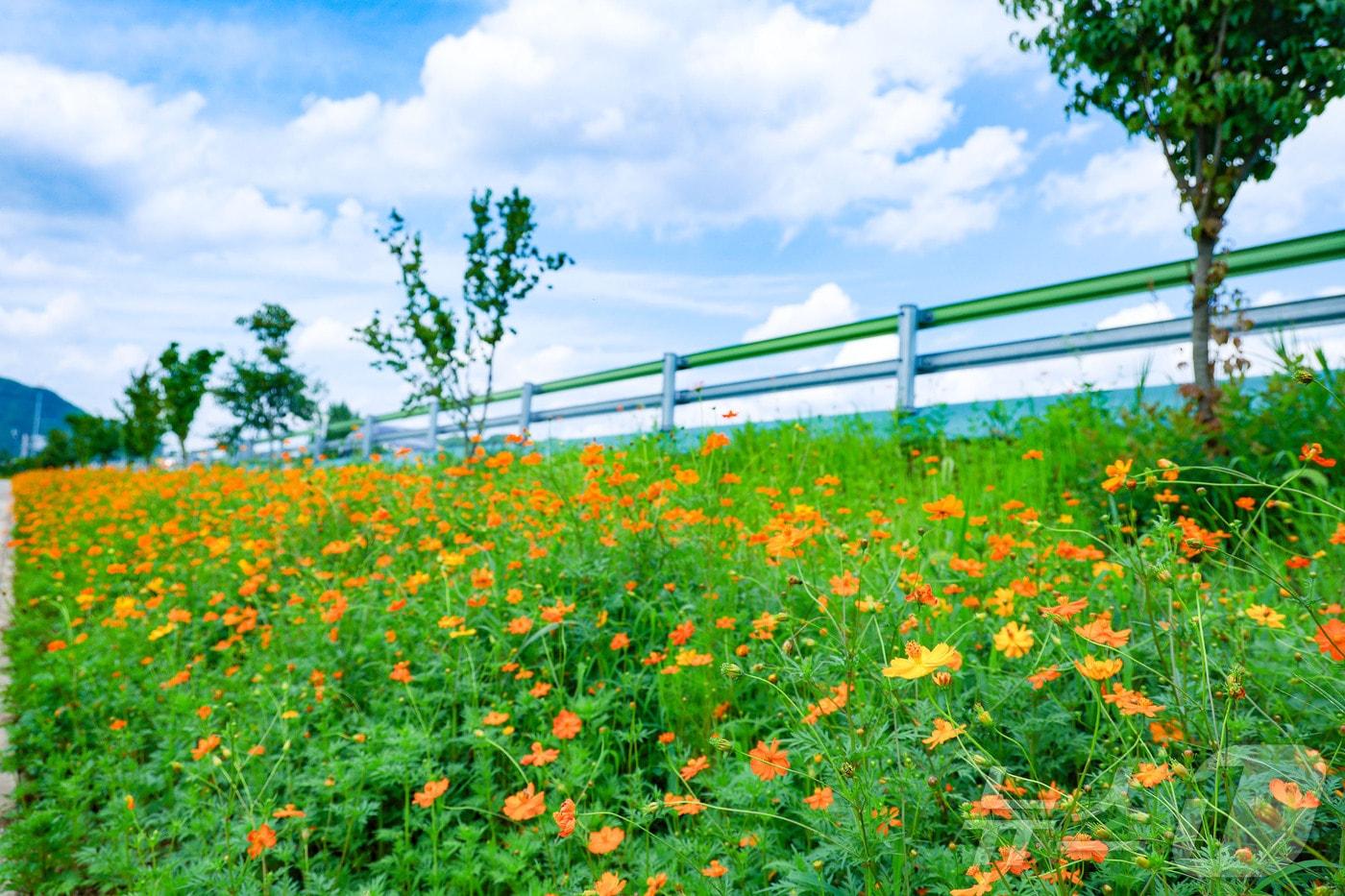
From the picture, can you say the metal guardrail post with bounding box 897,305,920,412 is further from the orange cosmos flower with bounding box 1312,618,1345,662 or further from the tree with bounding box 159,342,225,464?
the tree with bounding box 159,342,225,464

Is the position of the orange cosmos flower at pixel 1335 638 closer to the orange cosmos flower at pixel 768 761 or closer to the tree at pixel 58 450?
the orange cosmos flower at pixel 768 761

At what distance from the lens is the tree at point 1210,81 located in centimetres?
497

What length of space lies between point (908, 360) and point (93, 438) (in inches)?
1567

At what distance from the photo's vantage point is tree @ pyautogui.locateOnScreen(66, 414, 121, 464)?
35906 millimetres

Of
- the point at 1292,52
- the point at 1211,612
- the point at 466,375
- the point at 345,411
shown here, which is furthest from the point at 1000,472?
the point at 345,411

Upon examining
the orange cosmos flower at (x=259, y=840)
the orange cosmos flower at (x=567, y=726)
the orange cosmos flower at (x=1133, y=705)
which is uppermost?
the orange cosmos flower at (x=1133, y=705)

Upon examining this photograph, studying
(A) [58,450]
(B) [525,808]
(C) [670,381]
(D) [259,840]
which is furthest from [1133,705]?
(A) [58,450]

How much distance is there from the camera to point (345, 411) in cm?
4256

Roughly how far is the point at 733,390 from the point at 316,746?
6.01 metres

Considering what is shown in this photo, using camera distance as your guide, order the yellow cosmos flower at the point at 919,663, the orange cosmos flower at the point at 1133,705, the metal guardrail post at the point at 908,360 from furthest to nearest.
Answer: the metal guardrail post at the point at 908,360, the orange cosmos flower at the point at 1133,705, the yellow cosmos flower at the point at 919,663

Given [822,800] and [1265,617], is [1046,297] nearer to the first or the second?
[1265,617]

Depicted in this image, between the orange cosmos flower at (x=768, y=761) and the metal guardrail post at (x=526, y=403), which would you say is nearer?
the orange cosmos flower at (x=768, y=761)

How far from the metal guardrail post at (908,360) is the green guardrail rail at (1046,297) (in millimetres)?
146

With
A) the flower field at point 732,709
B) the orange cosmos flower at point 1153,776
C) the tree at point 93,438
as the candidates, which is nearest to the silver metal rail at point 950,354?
the flower field at point 732,709
